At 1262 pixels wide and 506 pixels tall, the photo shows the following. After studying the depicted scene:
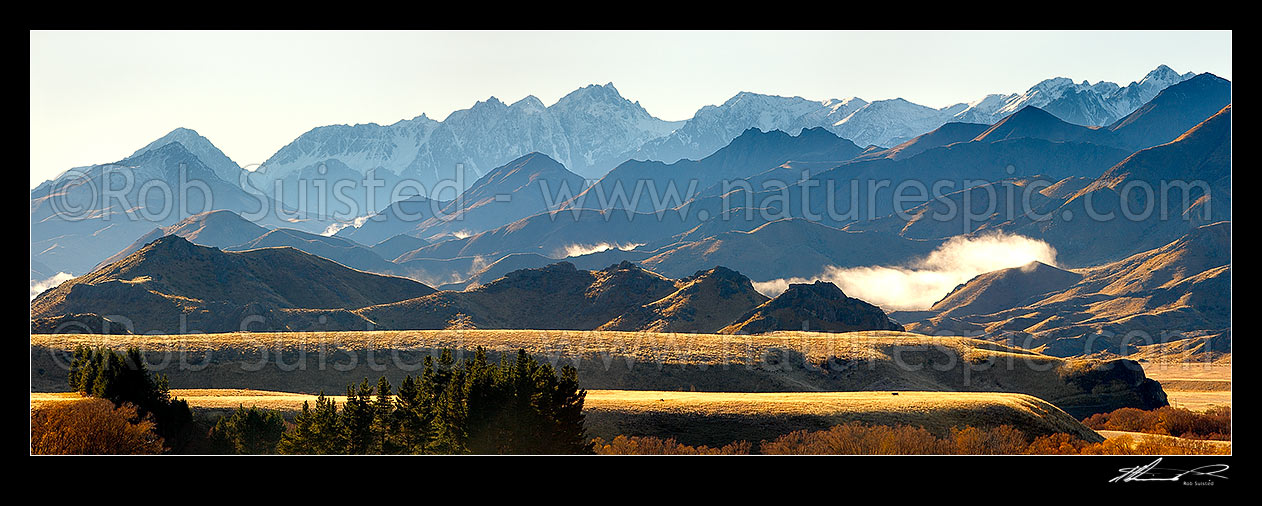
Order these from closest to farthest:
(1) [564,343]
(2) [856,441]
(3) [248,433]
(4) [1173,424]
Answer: (3) [248,433] → (2) [856,441] → (4) [1173,424] → (1) [564,343]

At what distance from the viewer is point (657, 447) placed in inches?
2522

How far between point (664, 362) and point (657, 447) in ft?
198

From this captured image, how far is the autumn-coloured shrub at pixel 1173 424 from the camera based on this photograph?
87150 millimetres

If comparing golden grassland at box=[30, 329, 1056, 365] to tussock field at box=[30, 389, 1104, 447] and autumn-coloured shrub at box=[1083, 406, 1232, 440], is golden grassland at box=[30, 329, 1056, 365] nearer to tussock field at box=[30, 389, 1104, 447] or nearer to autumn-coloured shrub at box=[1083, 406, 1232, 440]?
autumn-coloured shrub at box=[1083, 406, 1232, 440]

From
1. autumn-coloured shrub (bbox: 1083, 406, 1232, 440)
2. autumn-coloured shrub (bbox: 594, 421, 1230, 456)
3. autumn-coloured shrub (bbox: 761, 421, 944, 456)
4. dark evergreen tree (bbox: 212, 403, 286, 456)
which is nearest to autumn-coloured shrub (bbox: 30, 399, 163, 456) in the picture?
dark evergreen tree (bbox: 212, 403, 286, 456)
